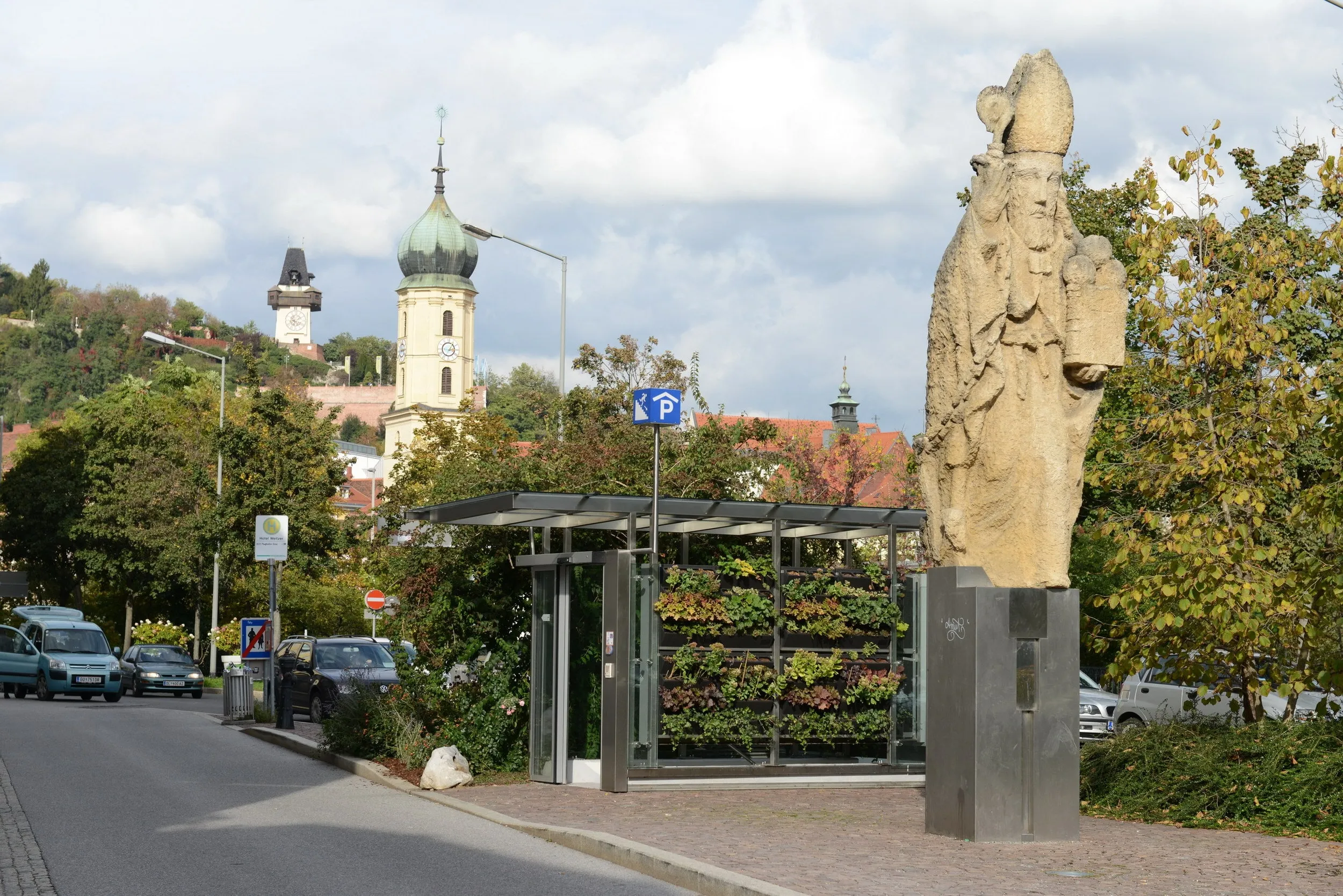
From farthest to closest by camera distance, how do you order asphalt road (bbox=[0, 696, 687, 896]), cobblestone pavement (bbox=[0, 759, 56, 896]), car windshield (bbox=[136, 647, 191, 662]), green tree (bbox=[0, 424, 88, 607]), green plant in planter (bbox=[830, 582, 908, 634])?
1. green tree (bbox=[0, 424, 88, 607])
2. car windshield (bbox=[136, 647, 191, 662])
3. green plant in planter (bbox=[830, 582, 908, 634])
4. asphalt road (bbox=[0, 696, 687, 896])
5. cobblestone pavement (bbox=[0, 759, 56, 896])

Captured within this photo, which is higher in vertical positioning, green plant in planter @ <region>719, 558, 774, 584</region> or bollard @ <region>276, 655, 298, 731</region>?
green plant in planter @ <region>719, 558, 774, 584</region>

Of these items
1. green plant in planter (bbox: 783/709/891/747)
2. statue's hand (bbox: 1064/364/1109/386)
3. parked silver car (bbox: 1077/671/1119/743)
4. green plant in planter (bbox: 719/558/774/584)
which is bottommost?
parked silver car (bbox: 1077/671/1119/743)

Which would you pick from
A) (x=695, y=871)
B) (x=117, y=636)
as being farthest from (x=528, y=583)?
(x=117, y=636)

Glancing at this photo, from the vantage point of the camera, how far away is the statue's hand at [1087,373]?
507 inches

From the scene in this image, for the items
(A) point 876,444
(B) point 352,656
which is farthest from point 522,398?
(A) point 876,444

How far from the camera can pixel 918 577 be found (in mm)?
18859

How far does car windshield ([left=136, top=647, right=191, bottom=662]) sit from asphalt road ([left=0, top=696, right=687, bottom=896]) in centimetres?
2402

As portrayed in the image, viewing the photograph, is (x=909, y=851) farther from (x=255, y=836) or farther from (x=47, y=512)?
(x=47, y=512)

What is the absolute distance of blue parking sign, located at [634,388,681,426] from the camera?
17.5 metres

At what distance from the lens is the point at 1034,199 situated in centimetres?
1285

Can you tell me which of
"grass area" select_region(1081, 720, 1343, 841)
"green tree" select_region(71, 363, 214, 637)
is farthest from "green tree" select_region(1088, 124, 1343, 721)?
"green tree" select_region(71, 363, 214, 637)

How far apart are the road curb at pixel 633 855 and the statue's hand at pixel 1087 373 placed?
4878 millimetres

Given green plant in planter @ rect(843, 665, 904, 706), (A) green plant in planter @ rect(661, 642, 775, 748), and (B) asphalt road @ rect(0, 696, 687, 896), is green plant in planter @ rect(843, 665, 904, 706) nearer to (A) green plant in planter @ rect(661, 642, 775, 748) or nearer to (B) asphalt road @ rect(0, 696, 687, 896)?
(A) green plant in planter @ rect(661, 642, 775, 748)

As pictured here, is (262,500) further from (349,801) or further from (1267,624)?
(1267,624)
